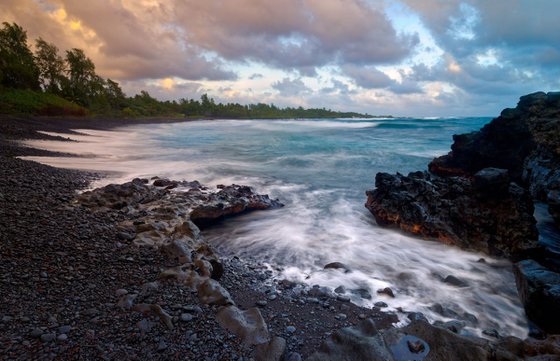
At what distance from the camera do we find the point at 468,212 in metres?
6.36

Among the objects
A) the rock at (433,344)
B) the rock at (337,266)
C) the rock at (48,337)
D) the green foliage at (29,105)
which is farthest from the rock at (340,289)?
the green foliage at (29,105)

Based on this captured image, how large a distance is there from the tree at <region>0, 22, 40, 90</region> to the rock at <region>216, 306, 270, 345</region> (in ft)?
155

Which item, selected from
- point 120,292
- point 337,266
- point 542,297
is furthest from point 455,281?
point 120,292

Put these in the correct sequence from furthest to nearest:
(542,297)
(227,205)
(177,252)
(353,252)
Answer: (227,205), (353,252), (177,252), (542,297)

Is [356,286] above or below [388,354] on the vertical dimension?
below

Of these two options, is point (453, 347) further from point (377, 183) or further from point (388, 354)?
point (377, 183)

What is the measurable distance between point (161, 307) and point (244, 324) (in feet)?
2.58

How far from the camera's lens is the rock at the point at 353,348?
2.48 metres

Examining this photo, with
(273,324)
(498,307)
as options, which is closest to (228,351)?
(273,324)

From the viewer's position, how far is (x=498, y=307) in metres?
4.26

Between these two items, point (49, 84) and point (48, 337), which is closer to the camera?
point (48, 337)

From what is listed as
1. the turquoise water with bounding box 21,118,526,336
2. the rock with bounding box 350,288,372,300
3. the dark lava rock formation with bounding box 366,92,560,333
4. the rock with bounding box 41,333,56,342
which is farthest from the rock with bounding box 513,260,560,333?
the rock with bounding box 41,333,56,342

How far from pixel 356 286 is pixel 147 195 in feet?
16.5

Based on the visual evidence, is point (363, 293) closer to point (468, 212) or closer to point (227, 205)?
point (468, 212)
